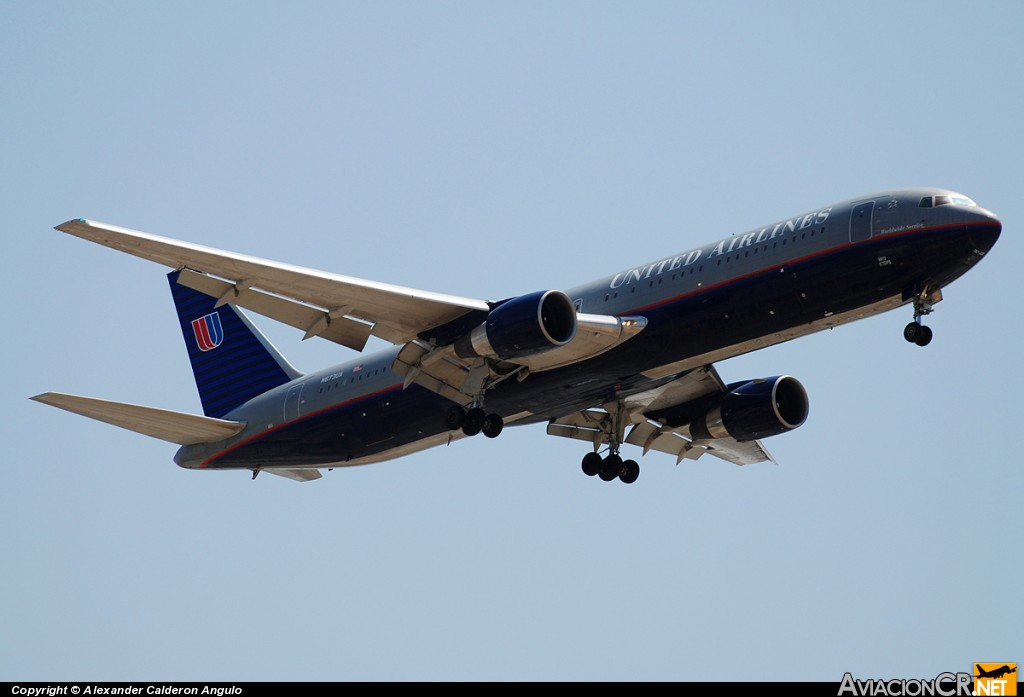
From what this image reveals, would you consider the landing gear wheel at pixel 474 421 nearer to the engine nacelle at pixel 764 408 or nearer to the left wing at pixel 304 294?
the left wing at pixel 304 294

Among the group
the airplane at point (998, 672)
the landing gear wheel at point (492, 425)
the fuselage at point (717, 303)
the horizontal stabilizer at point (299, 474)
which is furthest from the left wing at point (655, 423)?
the airplane at point (998, 672)

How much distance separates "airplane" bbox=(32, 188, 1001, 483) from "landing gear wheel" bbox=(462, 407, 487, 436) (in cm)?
3

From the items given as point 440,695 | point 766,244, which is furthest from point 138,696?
point 766,244

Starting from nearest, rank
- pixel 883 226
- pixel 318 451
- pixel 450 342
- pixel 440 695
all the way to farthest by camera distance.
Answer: pixel 440 695, pixel 883 226, pixel 450 342, pixel 318 451

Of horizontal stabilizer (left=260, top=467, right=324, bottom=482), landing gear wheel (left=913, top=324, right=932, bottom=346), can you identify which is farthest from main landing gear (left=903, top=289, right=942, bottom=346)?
horizontal stabilizer (left=260, top=467, right=324, bottom=482)

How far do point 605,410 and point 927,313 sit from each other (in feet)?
35.0

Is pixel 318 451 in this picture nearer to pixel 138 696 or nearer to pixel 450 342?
pixel 450 342

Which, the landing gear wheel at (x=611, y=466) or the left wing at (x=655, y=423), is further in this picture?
the landing gear wheel at (x=611, y=466)

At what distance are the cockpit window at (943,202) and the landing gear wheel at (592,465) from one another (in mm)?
12576

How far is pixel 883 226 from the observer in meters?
31.5

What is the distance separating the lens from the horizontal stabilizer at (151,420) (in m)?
34.3

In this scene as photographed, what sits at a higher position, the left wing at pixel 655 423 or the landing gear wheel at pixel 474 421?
the left wing at pixel 655 423

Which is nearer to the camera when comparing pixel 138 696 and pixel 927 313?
pixel 138 696

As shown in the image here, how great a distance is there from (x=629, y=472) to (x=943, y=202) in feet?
41.8
